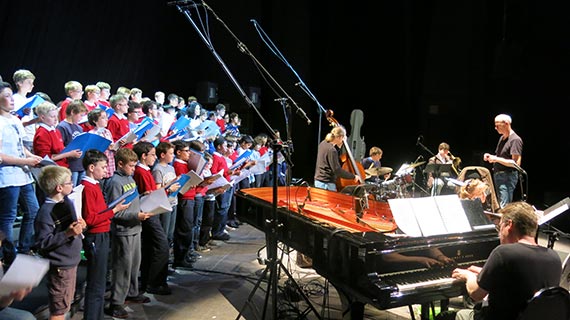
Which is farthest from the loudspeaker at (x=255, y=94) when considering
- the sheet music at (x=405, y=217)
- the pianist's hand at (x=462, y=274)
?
the pianist's hand at (x=462, y=274)

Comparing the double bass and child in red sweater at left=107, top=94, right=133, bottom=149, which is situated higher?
child in red sweater at left=107, top=94, right=133, bottom=149

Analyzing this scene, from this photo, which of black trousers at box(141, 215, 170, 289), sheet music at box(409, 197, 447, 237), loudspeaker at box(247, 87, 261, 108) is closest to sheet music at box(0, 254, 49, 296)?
black trousers at box(141, 215, 170, 289)

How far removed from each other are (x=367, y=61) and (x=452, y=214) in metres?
9.68

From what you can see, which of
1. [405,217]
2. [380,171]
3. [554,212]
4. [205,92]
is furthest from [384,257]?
[205,92]

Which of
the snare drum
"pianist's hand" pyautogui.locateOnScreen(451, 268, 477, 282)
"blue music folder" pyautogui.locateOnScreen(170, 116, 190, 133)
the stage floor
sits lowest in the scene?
the stage floor

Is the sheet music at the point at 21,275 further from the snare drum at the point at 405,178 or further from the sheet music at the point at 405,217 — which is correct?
the snare drum at the point at 405,178

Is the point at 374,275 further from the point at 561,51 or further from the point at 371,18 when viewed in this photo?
the point at 371,18

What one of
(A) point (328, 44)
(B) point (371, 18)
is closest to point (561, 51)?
(B) point (371, 18)

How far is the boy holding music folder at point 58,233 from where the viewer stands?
3.17 meters

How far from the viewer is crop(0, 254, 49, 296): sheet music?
2.30 m

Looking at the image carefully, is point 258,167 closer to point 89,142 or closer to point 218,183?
point 218,183

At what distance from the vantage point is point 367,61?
12.5 m

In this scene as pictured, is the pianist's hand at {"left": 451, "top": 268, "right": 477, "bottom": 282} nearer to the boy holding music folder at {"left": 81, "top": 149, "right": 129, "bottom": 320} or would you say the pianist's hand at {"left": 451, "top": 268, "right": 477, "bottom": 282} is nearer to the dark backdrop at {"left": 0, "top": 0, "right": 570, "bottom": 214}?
the boy holding music folder at {"left": 81, "top": 149, "right": 129, "bottom": 320}

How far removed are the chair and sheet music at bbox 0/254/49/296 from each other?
263 cm
